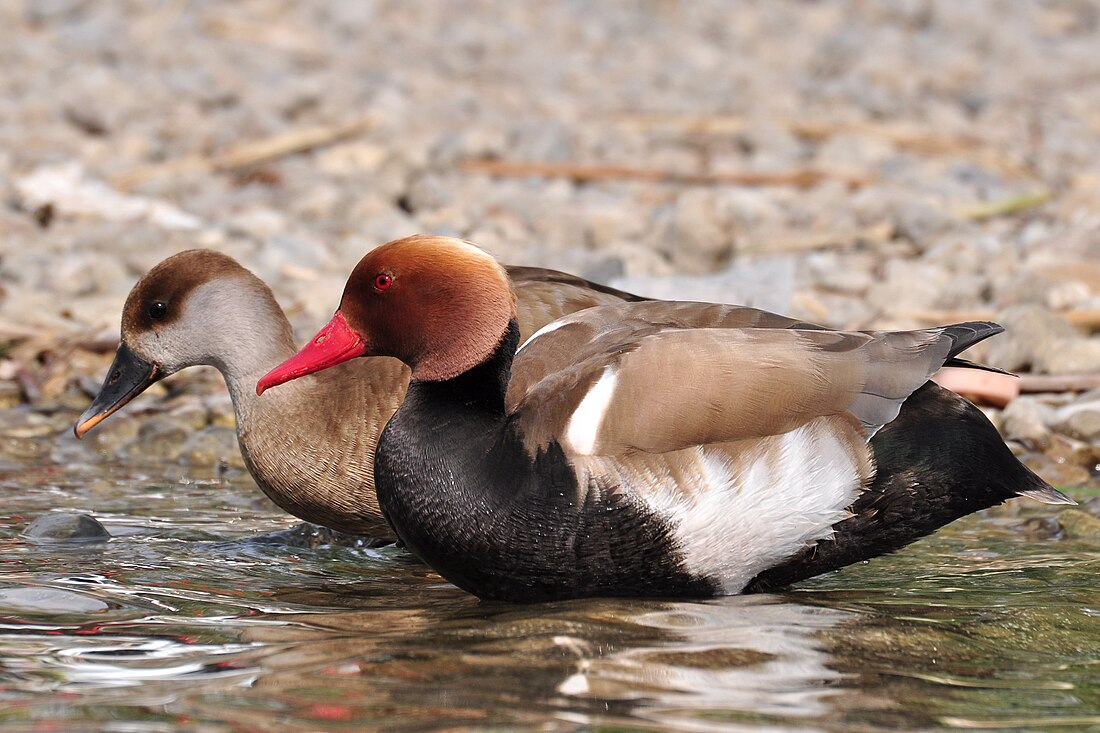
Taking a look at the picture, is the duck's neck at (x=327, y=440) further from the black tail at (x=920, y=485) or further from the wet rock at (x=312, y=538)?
the black tail at (x=920, y=485)

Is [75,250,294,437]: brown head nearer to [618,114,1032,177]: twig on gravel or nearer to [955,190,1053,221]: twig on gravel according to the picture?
[955,190,1053,221]: twig on gravel

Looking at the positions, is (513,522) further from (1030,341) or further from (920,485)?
(1030,341)

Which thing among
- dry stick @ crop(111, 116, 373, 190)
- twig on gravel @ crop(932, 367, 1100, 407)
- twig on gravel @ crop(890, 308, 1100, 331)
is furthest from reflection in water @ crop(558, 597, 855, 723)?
dry stick @ crop(111, 116, 373, 190)

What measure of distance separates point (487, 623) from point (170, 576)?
96 cm

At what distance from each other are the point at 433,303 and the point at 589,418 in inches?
19.8

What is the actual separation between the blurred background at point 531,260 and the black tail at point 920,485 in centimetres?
16

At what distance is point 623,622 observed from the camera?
12.0 ft

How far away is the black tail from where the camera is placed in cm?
401

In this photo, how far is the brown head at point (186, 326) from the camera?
5.14m

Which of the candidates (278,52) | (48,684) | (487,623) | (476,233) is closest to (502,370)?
(487,623)

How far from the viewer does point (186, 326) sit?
5.15m

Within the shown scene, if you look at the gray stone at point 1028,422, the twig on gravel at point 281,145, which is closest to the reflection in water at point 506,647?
the gray stone at point 1028,422

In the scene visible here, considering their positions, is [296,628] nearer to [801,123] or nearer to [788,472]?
[788,472]

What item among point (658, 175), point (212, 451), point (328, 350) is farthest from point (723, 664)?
point (658, 175)
